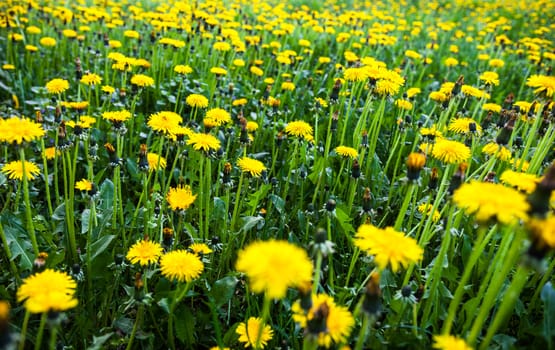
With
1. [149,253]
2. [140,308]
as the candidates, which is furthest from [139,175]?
[140,308]

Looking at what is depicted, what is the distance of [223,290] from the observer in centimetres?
185

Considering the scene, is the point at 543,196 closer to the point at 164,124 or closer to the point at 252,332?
the point at 252,332

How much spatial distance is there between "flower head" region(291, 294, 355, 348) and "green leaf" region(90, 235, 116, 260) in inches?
39.5

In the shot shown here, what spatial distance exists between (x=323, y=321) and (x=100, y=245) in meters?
1.15

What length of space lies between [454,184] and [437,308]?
1.73ft

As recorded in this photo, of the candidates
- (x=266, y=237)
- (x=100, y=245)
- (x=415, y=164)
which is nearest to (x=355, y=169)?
(x=266, y=237)

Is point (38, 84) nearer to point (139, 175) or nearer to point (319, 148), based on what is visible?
point (139, 175)

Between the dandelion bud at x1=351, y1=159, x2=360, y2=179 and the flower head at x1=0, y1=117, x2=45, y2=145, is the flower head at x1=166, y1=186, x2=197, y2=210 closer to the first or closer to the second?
the flower head at x1=0, y1=117, x2=45, y2=145

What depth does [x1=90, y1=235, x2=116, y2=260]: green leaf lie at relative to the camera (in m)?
1.90

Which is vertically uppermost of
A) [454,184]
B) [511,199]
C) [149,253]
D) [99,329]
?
[511,199]

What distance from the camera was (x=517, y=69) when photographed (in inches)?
223

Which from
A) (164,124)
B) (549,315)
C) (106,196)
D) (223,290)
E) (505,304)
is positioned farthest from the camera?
(106,196)

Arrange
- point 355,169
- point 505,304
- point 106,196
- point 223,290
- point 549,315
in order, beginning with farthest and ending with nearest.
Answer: point 106,196, point 355,169, point 223,290, point 549,315, point 505,304

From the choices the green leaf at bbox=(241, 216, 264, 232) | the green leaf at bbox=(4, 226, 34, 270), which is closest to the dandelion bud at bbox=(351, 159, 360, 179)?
the green leaf at bbox=(241, 216, 264, 232)
